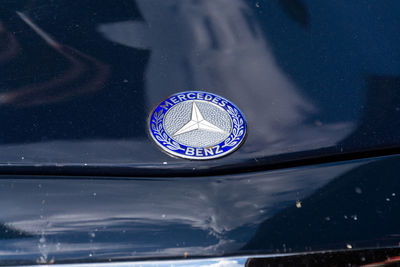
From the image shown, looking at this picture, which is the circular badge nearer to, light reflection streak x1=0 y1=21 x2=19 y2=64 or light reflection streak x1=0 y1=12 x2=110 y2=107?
light reflection streak x1=0 y1=12 x2=110 y2=107

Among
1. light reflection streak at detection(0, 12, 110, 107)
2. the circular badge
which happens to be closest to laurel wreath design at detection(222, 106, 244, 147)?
the circular badge

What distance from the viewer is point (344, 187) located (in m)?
1.01

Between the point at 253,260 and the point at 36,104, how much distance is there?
1.64 feet

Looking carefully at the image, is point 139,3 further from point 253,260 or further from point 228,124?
point 253,260

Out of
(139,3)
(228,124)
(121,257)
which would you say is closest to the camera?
(121,257)

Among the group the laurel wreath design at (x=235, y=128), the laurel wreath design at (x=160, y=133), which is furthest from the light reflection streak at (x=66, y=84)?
the laurel wreath design at (x=235, y=128)

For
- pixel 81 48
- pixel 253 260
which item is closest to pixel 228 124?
pixel 253 260

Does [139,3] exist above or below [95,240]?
above

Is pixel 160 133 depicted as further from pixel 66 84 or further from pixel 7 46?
pixel 7 46

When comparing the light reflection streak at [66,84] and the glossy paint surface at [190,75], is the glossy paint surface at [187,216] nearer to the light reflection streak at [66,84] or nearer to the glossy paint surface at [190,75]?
the glossy paint surface at [190,75]

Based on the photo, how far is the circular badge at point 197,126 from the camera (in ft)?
3.41

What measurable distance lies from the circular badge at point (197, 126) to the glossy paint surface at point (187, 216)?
0.06 metres

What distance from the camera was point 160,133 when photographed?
3.47 feet

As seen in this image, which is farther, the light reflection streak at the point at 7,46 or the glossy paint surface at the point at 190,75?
the light reflection streak at the point at 7,46
